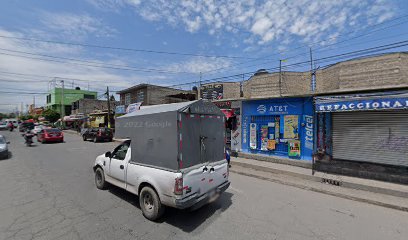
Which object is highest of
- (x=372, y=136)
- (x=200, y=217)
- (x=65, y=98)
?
(x=65, y=98)

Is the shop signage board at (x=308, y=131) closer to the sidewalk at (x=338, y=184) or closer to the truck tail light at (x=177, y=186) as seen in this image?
the sidewalk at (x=338, y=184)

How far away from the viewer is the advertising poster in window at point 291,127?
32.0ft

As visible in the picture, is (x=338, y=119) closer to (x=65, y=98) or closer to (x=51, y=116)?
A: (x=51, y=116)

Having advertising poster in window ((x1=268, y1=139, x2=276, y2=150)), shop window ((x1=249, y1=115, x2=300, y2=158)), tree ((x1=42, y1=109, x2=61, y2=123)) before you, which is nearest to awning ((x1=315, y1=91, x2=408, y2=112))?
shop window ((x1=249, y1=115, x2=300, y2=158))

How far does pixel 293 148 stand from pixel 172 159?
787cm

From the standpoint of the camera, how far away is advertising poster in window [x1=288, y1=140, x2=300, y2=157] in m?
9.69

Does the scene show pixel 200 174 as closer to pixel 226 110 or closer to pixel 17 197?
pixel 17 197

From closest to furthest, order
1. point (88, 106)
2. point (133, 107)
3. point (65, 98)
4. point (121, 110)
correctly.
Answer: point (133, 107) < point (121, 110) < point (88, 106) < point (65, 98)

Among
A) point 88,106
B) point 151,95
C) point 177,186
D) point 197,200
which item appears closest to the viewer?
point 177,186

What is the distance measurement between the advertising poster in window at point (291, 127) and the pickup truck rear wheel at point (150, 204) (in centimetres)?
805

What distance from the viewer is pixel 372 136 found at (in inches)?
304

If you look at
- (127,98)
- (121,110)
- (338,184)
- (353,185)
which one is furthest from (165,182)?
(127,98)

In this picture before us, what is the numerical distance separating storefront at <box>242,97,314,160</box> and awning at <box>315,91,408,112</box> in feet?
4.28

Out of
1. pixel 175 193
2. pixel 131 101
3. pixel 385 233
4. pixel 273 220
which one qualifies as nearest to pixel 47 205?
pixel 175 193
